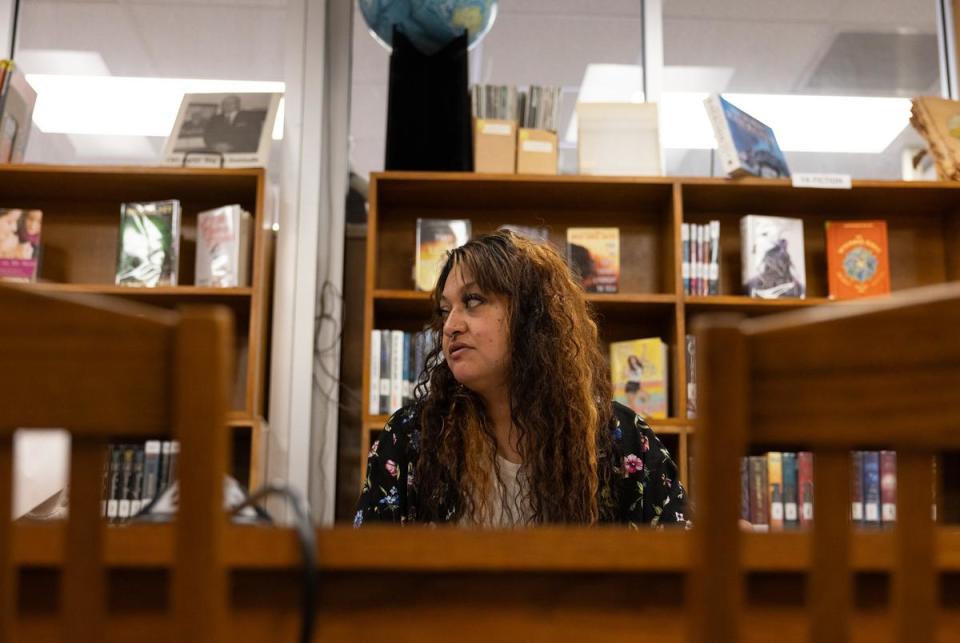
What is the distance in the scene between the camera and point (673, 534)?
626mm

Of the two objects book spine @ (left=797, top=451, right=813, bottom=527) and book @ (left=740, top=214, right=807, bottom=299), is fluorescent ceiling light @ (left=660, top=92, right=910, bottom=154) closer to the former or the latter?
book @ (left=740, top=214, right=807, bottom=299)

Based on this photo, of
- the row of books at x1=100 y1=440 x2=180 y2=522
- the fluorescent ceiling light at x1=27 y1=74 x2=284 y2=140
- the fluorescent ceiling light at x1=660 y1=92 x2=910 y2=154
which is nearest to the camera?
the row of books at x1=100 y1=440 x2=180 y2=522

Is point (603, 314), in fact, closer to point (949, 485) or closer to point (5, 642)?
point (949, 485)

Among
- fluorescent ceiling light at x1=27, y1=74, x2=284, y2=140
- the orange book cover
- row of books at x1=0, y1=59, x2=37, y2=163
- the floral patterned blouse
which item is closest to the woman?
the floral patterned blouse

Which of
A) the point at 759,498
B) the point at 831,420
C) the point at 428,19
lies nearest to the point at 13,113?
the point at 428,19

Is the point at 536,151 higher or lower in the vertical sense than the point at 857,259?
higher

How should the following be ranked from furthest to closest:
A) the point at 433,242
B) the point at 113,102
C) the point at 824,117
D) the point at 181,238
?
the point at 824,117 → the point at 113,102 → the point at 181,238 → the point at 433,242

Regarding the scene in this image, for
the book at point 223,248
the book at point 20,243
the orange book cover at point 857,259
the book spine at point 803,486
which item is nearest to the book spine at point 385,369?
the book at point 223,248

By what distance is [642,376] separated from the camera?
9.87 feet

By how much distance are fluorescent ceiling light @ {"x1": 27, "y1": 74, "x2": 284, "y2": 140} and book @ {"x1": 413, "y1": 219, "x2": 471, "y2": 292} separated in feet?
3.67

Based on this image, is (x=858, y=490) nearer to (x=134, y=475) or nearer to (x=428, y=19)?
(x=428, y=19)

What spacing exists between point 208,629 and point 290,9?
3104 mm

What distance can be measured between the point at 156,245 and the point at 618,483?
177cm

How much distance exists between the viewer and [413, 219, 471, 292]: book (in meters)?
3.04
